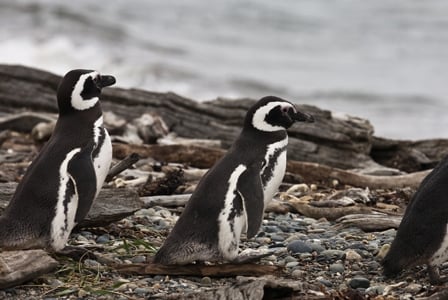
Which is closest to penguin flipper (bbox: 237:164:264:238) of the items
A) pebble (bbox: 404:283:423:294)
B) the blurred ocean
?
pebble (bbox: 404:283:423:294)

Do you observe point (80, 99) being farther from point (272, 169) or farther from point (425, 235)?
point (425, 235)

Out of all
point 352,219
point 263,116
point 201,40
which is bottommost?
point 352,219

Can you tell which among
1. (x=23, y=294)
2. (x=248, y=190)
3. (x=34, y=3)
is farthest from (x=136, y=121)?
(x=34, y=3)

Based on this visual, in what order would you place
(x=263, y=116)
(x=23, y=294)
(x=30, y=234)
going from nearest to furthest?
1. (x=23, y=294)
2. (x=30, y=234)
3. (x=263, y=116)

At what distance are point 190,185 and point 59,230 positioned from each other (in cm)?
220

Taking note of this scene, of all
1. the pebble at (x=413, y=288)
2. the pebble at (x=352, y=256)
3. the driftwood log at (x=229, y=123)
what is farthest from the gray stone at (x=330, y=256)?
the driftwood log at (x=229, y=123)

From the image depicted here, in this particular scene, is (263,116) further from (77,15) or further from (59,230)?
(77,15)

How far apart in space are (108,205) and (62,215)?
2.30 feet

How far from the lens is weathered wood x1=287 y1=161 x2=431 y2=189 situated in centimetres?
804

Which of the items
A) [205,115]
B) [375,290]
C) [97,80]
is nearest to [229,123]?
[205,115]

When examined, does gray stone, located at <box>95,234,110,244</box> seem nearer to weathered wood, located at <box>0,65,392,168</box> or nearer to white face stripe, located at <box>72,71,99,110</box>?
white face stripe, located at <box>72,71,99,110</box>

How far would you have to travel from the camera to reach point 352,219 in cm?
656

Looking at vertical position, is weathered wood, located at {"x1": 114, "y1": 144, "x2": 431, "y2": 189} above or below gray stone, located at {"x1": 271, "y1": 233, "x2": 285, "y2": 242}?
above

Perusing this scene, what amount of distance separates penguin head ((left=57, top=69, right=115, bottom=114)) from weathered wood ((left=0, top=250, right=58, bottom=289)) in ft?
3.69
